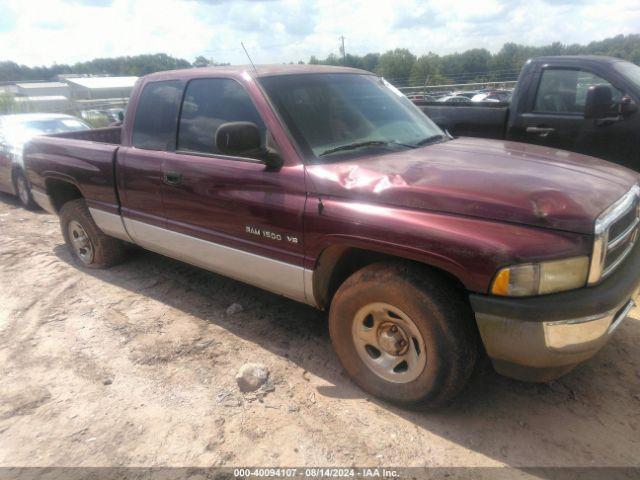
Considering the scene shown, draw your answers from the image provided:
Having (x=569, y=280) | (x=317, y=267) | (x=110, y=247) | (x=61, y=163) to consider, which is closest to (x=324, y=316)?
(x=317, y=267)

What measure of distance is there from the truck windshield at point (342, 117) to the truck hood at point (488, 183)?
0.18 meters

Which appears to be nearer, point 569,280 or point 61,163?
point 569,280

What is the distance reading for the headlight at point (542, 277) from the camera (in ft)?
6.81

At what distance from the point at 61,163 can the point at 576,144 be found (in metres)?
5.24

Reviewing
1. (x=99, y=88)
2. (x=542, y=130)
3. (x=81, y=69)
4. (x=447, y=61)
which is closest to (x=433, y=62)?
(x=447, y=61)

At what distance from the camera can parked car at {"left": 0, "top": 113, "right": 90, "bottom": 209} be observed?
795cm

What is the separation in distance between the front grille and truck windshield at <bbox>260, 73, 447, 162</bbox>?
1.30m

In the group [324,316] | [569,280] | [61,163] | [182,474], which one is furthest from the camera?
[61,163]

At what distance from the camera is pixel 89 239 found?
16.0 ft

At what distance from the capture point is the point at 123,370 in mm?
3176

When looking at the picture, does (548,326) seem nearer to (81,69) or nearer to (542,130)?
(542,130)

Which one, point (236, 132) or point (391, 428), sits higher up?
point (236, 132)

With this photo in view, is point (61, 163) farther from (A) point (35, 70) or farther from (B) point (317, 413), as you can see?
(A) point (35, 70)

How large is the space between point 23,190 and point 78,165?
4.54 metres
